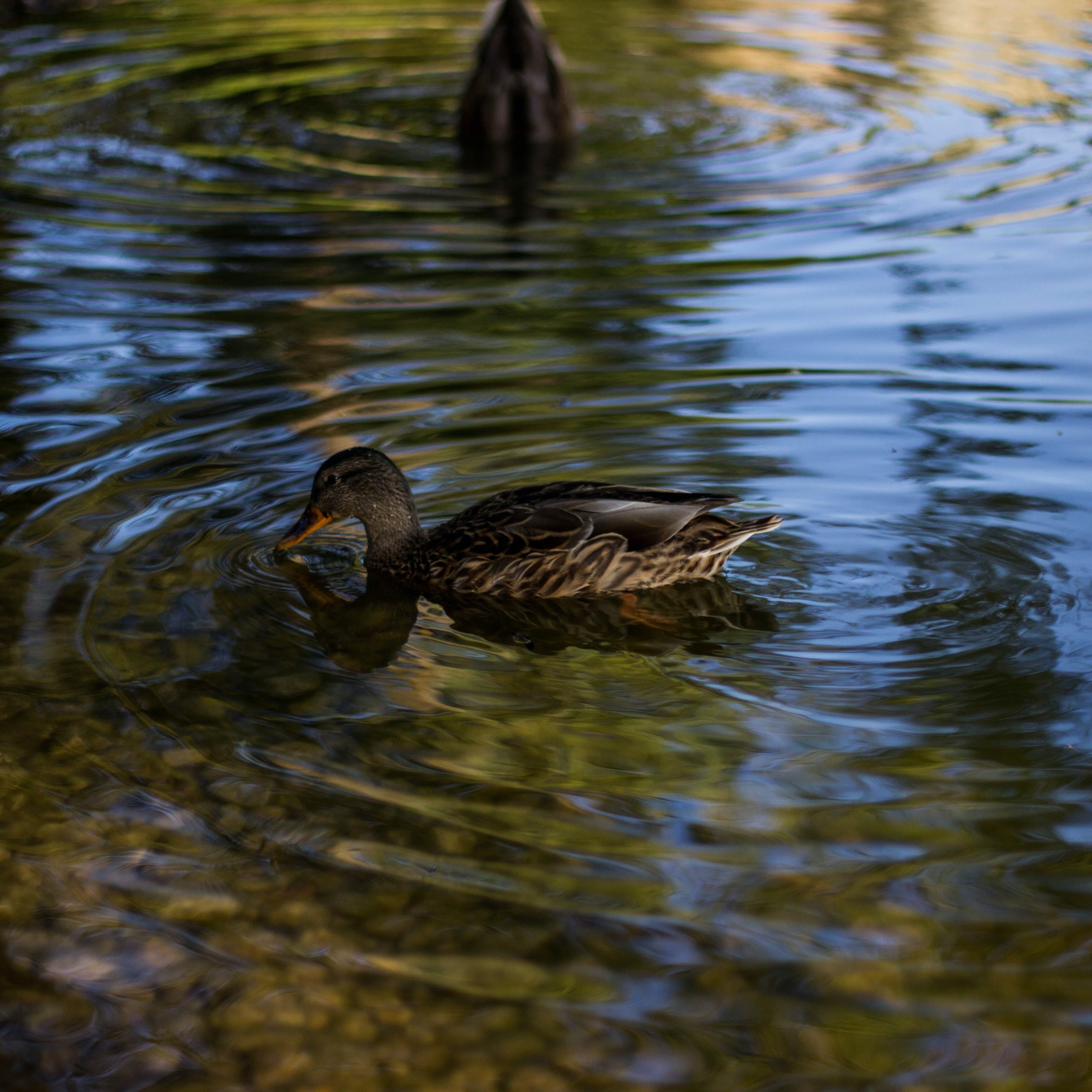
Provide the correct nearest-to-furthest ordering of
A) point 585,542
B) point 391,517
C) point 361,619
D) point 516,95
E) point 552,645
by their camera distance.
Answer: point 552,645 → point 585,542 → point 361,619 → point 391,517 → point 516,95

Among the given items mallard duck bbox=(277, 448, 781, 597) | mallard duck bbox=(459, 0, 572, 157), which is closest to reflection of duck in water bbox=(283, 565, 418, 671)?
mallard duck bbox=(277, 448, 781, 597)

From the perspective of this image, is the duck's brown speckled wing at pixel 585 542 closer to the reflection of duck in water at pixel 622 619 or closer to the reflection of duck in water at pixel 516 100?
the reflection of duck in water at pixel 622 619

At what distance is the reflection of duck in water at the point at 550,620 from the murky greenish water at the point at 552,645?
3 centimetres

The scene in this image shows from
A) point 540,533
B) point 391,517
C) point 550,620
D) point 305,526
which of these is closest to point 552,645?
point 550,620

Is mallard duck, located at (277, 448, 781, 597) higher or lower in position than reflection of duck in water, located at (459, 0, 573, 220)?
lower

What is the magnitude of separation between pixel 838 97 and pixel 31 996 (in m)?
11.5

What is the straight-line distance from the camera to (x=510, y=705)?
5.17 meters

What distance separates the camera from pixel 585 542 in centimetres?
592

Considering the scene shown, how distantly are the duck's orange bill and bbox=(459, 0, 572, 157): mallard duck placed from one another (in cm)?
664

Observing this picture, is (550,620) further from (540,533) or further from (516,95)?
(516,95)

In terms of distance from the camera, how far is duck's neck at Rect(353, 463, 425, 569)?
6242 mm

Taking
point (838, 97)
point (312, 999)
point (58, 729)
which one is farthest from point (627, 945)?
point (838, 97)

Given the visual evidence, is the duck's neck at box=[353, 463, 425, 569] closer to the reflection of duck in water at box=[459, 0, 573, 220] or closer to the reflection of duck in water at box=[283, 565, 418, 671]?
the reflection of duck in water at box=[283, 565, 418, 671]

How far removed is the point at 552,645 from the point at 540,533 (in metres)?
0.47
